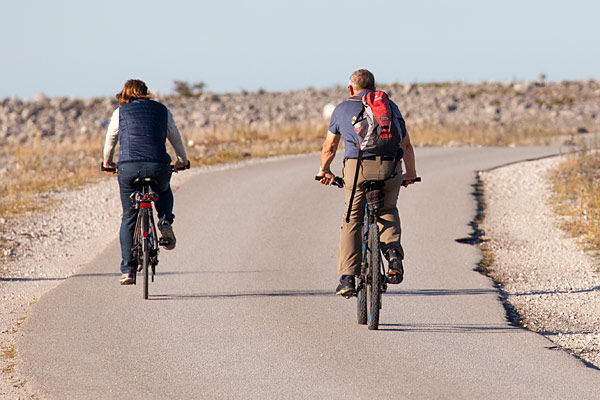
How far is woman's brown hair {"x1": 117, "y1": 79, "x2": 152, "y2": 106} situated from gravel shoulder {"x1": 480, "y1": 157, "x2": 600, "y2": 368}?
4290 millimetres

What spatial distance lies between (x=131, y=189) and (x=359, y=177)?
2576 mm

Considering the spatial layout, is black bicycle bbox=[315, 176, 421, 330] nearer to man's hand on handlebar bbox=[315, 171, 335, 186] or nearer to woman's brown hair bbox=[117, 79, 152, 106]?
man's hand on handlebar bbox=[315, 171, 335, 186]

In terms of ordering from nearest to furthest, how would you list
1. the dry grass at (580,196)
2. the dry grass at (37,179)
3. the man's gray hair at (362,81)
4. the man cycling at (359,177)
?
the man cycling at (359,177) < the man's gray hair at (362,81) < the dry grass at (580,196) < the dry grass at (37,179)

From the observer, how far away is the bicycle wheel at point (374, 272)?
305 inches

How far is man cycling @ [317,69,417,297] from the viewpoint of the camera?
7.85m

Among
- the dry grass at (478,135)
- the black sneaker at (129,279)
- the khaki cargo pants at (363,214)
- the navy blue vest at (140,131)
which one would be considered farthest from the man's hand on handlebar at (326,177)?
the dry grass at (478,135)

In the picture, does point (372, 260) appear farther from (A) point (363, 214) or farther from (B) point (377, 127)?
(B) point (377, 127)

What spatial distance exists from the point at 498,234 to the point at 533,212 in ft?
8.08

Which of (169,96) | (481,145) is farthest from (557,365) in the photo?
(169,96)

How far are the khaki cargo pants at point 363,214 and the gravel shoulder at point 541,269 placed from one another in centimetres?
162

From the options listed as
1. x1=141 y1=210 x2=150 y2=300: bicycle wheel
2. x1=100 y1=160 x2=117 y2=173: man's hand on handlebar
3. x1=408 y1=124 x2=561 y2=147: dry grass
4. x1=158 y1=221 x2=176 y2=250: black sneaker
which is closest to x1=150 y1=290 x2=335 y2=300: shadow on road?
x1=141 y1=210 x2=150 y2=300: bicycle wheel

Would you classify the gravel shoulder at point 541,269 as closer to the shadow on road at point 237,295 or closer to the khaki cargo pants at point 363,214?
the khaki cargo pants at point 363,214

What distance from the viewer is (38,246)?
12.7m

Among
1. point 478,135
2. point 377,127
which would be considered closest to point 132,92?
point 377,127
